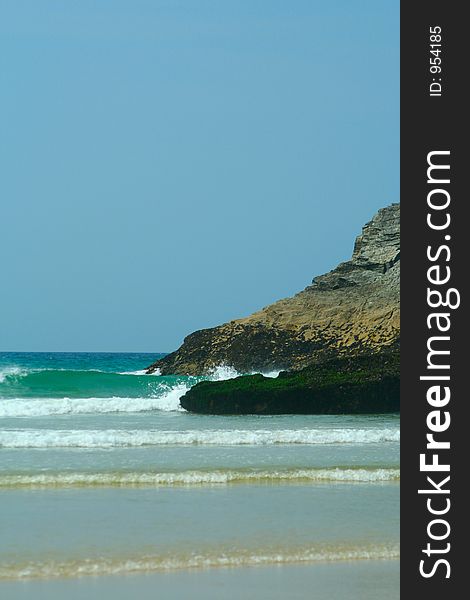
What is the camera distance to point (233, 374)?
168 feet

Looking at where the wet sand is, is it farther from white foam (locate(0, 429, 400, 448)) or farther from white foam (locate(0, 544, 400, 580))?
white foam (locate(0, 429, 400, 448))

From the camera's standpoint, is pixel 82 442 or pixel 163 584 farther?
pixel 82 442

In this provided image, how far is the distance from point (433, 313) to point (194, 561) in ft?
11.7

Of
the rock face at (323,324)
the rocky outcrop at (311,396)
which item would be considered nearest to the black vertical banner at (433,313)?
the rocky outcrop at (311,396)

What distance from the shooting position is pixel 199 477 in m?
13.7

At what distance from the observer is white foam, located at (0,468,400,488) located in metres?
13.3

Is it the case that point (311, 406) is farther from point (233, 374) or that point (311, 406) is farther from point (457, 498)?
point (233, 374)

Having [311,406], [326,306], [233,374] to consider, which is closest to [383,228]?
[326,306]

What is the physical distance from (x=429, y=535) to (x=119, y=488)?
629cm

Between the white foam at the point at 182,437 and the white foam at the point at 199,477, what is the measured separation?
343 cm

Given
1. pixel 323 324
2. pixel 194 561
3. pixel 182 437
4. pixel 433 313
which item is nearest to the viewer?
pixel 433 313

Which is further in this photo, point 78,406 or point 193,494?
point 78,406

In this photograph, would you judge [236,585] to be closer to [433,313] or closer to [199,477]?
[433,313]

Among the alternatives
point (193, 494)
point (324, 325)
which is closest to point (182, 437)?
point (193, 494)
